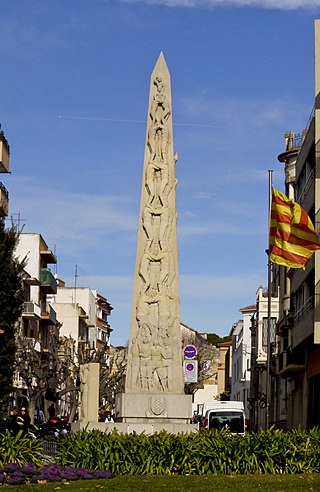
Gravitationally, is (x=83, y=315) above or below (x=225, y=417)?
above

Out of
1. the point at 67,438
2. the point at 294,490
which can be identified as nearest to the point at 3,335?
the point at 67,438

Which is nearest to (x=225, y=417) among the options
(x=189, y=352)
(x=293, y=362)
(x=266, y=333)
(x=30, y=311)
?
(x=293, y=362)

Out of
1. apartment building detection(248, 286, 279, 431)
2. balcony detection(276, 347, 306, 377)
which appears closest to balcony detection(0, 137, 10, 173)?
balcony detection(276, 347, 306, 377)

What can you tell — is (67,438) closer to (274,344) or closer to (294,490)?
(294,490)

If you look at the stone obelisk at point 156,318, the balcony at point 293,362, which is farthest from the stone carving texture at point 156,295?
the balcony at point 293,362

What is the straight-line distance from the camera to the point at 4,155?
52.4 metres

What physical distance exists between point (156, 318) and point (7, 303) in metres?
12.1

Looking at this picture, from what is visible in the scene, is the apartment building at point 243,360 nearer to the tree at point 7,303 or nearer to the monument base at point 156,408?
the tree at point 7,303

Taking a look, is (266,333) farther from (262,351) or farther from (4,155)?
(4,155)

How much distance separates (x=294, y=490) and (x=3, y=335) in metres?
21.6

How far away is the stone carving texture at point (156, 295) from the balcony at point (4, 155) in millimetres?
25970

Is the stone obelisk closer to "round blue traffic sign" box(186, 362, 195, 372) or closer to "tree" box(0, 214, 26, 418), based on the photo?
"round blue traffic sign" box(186, 362, 195, 372)

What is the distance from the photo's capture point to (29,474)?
60.6ft

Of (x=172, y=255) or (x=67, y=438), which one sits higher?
(x=172, y=255)
